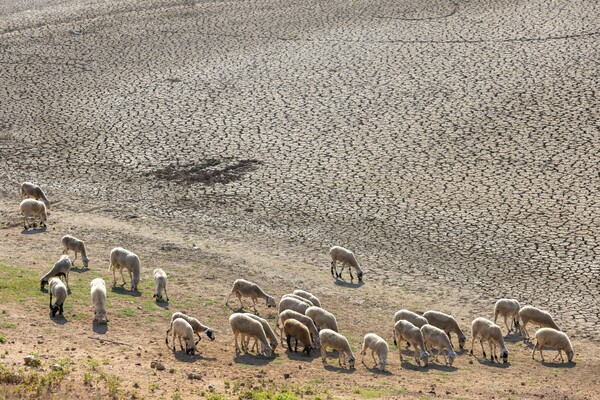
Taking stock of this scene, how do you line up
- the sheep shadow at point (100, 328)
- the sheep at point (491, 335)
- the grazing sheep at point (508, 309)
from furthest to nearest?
the grazing sheep at point (508, 309), the sheep at point (491, 335), the sheep shadow at point (100, 328)

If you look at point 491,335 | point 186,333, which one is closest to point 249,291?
point 186,333

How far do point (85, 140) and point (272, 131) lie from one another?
24.6 feet

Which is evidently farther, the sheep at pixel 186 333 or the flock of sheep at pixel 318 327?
the flock of sheep at pixel 318 327

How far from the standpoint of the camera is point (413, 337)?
68.2ft

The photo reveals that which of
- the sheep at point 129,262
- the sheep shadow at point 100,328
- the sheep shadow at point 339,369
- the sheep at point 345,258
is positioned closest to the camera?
the sheep shadow at point 339,369

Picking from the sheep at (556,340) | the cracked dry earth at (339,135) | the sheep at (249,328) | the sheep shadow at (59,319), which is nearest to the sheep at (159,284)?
the cracked dry earth at (339,135)

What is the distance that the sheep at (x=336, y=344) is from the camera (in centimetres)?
2006

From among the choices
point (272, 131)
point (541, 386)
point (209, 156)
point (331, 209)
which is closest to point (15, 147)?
point (209, 156)

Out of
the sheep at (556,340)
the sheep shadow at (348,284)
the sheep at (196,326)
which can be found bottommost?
the sheep at (196,326)

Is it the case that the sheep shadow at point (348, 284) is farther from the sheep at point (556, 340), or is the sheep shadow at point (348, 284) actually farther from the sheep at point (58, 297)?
Answer: the sheep at point (58, 297)

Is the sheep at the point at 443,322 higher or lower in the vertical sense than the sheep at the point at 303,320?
higher

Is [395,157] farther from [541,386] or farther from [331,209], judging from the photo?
[541,386]

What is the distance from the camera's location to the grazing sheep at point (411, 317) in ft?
72.3

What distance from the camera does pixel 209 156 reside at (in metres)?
36.4
